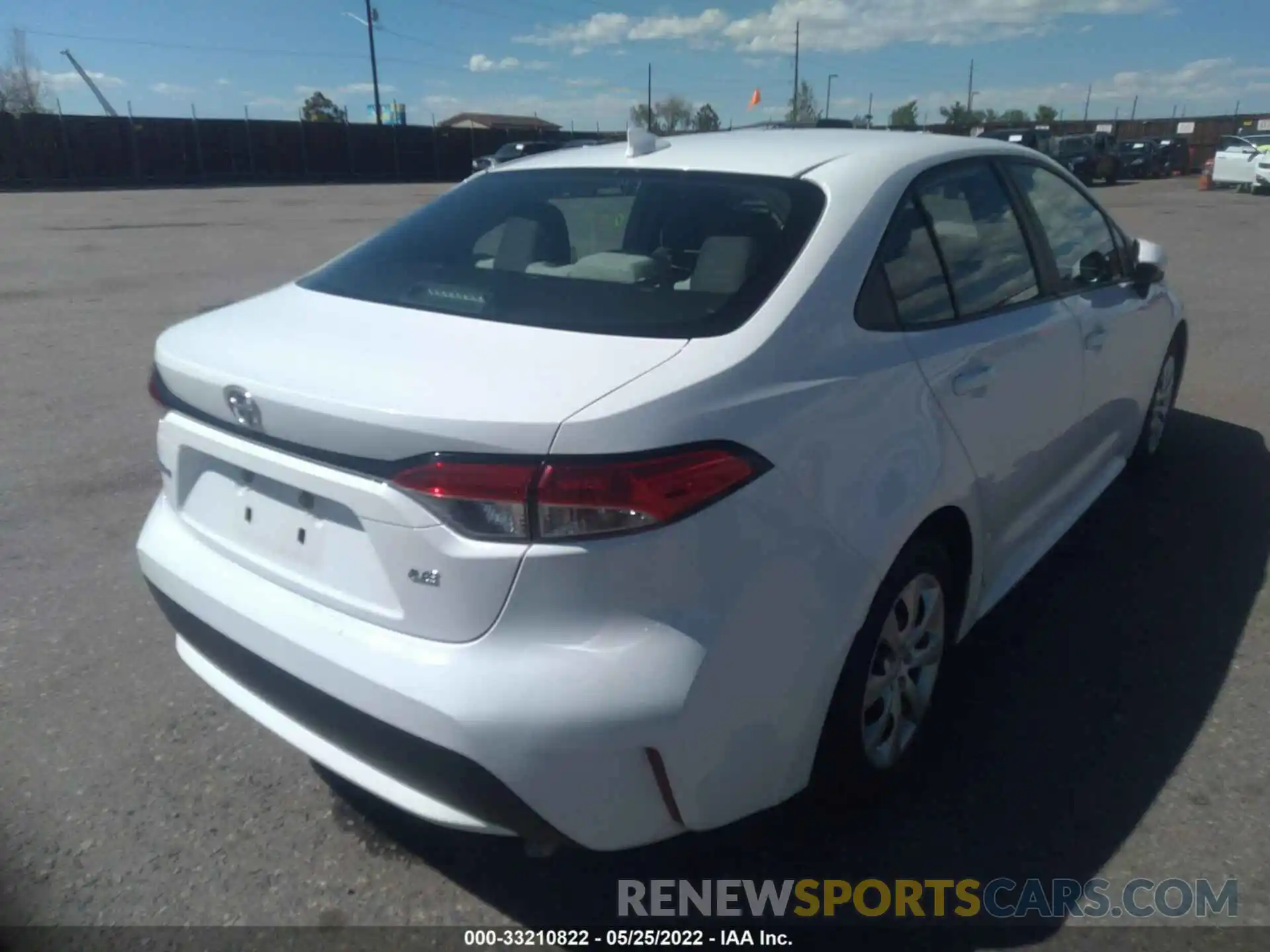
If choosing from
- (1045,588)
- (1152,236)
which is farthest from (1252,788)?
(1152,236)

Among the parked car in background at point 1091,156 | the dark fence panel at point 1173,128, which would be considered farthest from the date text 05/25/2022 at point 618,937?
the dark fence panel at point 1173,128

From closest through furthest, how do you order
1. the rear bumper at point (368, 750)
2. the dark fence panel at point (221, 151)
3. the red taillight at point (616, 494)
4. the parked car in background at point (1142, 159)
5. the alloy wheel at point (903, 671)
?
the red taillight at point (616, 494) → the rear bumper at point (368, 750) → the alloy wheel at point (903, 671) → the dark fence panel at point (221, 151) → the parked car in background at point (1142, 159)

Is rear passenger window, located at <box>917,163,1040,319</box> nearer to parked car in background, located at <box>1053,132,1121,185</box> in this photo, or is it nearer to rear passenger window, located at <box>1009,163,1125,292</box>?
rear passenger window, located at <box>1009,163,1125,292</box>

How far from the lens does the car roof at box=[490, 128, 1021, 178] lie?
2816 millimetres

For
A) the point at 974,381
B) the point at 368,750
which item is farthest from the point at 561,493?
the point at 974,381

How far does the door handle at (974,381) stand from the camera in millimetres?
2656

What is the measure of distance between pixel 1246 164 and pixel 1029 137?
247 inches

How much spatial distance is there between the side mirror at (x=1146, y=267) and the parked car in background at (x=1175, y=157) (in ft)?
128

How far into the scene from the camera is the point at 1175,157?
131ft

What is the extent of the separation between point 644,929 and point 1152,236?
17153 mm

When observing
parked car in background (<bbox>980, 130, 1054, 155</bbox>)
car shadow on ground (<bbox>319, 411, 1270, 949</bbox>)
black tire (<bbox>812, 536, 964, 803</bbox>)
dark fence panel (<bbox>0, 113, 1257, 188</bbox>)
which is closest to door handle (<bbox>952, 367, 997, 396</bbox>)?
black tire (<bbox>812, 536, 964, 803</bbox>)

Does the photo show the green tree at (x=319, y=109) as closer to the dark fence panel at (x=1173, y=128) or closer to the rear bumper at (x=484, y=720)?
the dark fence panel at (x=1173, y=128)

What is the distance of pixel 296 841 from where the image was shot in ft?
8.47

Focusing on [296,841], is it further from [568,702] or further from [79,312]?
[79,312]
